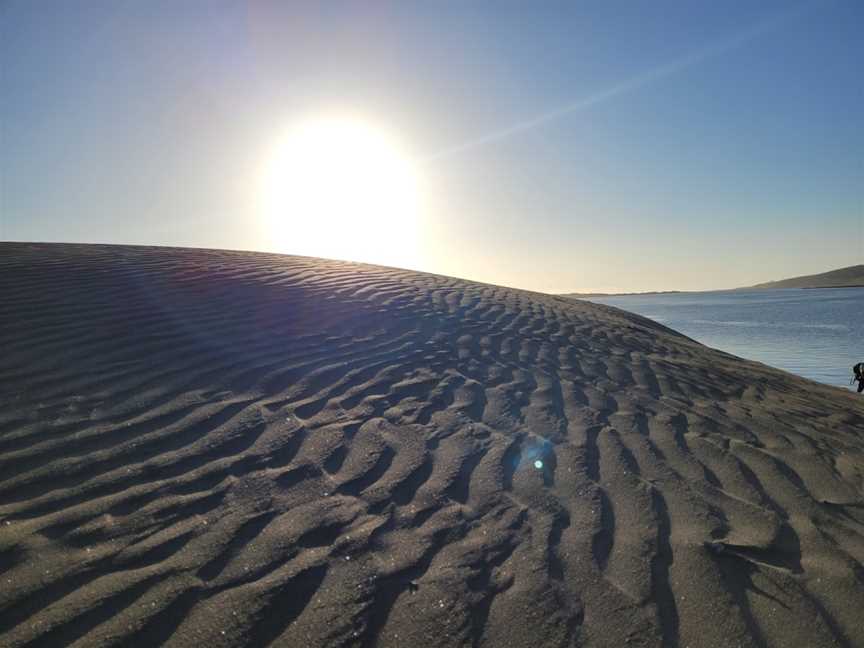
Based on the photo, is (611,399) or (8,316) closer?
(611,399)

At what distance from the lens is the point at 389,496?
2.55 m

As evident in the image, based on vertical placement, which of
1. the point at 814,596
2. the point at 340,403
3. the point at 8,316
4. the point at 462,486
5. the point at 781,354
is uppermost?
the point at 8,316

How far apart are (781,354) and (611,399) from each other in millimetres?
12692

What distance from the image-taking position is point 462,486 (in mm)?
2682

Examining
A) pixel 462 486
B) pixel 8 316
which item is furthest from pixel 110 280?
pixel 462 486

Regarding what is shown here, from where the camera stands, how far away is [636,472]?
2945 mm

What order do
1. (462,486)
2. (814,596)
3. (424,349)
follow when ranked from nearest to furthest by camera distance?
(814,596), (462,486), (424,349)

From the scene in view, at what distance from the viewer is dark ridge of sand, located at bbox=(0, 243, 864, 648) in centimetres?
186

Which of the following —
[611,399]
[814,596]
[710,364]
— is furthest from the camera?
[710,364]

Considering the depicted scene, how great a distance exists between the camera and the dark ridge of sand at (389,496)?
1855 millimetres

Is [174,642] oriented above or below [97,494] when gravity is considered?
below

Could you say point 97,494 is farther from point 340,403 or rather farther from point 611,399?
point 611,399

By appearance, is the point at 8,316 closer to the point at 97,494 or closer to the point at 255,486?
the point at 97,494

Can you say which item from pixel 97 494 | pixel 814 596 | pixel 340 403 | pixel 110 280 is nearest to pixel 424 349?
pixel 340 403
